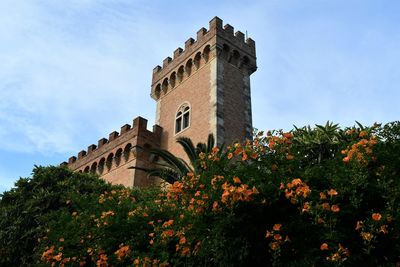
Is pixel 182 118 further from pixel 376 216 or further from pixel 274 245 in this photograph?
pixel 376 216

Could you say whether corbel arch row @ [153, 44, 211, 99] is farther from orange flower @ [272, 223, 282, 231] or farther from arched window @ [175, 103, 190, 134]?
orange flower @ [272, 223, 282, 231]

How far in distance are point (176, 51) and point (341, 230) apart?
70.3 ft

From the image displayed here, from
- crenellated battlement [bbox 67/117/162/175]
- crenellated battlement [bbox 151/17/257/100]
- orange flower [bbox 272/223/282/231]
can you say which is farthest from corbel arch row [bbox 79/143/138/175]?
orange flower [bbox 272/223/282/231]

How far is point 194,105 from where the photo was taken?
22594 millimetres

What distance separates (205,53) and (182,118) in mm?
3729

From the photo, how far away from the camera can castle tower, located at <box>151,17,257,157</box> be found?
21266 millimetres

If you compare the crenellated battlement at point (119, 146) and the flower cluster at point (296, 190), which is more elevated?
the crenellated battlement at point (119, 146)

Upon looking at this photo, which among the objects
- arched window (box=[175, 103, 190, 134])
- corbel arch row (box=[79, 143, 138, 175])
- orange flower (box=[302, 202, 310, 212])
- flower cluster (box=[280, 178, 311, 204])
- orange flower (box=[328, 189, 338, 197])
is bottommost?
orange flower (box=[302, 202, 310, 212])

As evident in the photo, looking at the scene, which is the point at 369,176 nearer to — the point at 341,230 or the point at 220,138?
the point at 341,230

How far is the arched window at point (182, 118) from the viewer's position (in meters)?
22.8

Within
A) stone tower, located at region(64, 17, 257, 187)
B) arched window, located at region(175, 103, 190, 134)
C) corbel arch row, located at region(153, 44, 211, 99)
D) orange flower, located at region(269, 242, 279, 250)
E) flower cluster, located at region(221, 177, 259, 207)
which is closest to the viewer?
orange flower, located at region(269, 242, 279, 250)

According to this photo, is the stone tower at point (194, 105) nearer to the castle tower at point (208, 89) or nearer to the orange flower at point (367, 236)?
the castle tower at point (208, 89)

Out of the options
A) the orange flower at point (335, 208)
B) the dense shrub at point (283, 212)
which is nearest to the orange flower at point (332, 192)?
the dense shrub at point (283, 212)

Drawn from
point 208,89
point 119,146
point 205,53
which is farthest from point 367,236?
point 119,146
